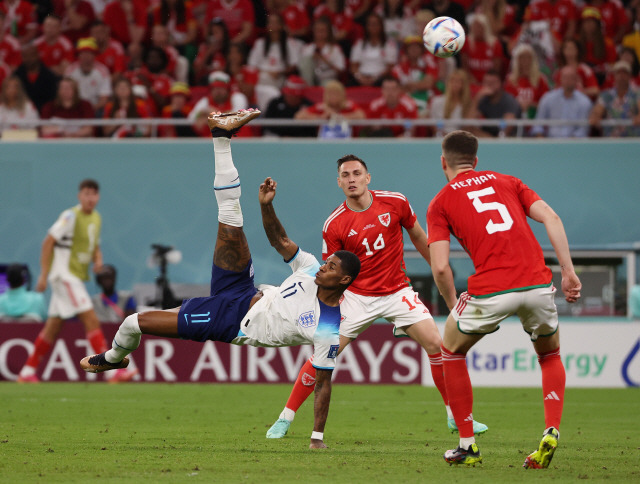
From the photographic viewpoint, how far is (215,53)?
17562mm

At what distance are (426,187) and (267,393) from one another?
16.4 ft

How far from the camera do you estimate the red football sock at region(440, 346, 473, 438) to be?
6.62 metres

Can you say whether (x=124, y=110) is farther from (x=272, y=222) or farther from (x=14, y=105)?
(x=272, y=222)

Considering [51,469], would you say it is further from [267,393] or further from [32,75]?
[32,75]

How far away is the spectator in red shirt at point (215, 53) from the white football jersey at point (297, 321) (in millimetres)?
10525

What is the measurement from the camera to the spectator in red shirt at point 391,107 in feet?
52.1

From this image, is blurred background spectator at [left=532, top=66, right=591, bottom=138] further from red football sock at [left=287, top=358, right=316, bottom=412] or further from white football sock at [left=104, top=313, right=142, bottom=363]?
white football sock at [left=104, top=313, right=142, bottom=363]

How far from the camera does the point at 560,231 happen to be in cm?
639

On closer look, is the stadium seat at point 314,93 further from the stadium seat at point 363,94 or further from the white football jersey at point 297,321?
the white football jersey at point 297,321

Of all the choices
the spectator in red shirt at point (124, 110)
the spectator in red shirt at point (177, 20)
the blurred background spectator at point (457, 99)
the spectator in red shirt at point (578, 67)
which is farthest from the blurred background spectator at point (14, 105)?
the spectator in red shirt at point (578, 67)

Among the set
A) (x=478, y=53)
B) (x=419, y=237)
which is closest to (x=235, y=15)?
(x=478, y=53)

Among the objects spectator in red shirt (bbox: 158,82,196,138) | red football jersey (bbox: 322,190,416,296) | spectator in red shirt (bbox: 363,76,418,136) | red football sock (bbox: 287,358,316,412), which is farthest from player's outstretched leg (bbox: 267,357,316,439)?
spectator in red shirt (bbox: 158,82,196,138)

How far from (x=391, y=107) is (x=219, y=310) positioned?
9139mm

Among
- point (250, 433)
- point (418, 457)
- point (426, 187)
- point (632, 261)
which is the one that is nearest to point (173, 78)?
point (426, 187)
